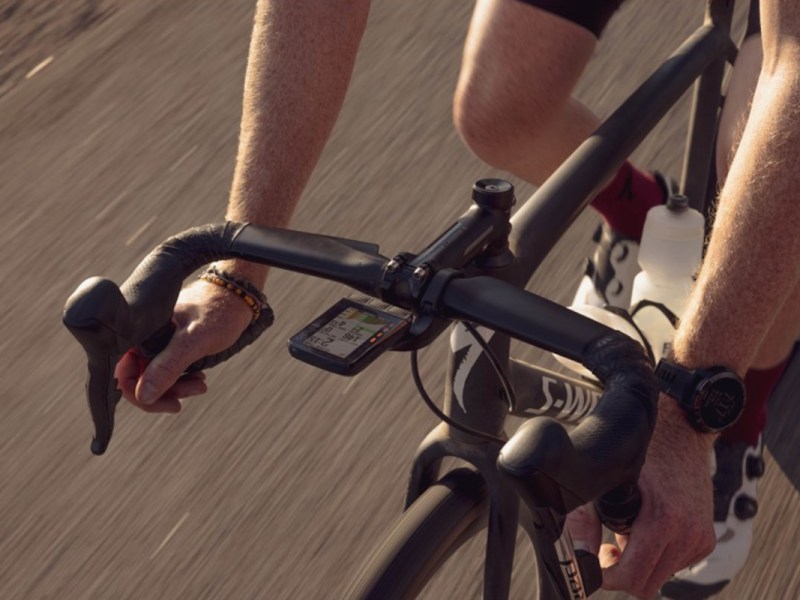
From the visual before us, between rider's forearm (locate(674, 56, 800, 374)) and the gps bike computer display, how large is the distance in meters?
0.41

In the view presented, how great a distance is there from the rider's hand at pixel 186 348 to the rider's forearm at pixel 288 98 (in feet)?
0.47

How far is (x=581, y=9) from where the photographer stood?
2.66m

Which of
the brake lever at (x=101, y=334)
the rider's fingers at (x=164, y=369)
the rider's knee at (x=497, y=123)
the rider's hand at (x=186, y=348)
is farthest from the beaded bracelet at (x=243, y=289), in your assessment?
the rider's knee at (x=497, y=123)

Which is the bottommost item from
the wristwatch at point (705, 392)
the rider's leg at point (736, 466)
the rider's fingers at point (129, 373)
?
the rider's leg at point (736, 466)

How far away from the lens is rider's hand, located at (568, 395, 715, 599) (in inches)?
61.3

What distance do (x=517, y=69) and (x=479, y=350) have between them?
1.08 m

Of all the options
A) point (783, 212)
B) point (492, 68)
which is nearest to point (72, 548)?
point (492, 68)

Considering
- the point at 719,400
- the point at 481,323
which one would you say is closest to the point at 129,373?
the point at 481,323

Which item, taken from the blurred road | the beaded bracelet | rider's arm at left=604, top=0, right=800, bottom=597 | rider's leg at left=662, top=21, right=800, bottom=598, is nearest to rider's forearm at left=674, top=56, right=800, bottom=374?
rider's arm at left=604, top=0, right=800, bottom=597

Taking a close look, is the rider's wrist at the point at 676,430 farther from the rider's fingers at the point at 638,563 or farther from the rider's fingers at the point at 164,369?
the rider's fingers at the point at 164,369

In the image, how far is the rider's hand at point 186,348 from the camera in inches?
73.4

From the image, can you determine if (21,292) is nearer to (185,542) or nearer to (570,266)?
(185,542)

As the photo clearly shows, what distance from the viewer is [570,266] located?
375cm

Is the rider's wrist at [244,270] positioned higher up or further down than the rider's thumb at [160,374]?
higher up
